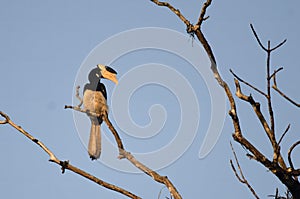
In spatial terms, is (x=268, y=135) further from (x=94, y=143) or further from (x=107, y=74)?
(x=107, y=74)

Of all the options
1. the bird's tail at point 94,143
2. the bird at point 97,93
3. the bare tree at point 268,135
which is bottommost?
the bare tree at point 268,135

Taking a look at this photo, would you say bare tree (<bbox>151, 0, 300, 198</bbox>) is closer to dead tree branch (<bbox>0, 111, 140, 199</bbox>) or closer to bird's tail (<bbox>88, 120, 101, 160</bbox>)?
dead tree branch (<bbox>0, 111, 140, 199</bbox>)

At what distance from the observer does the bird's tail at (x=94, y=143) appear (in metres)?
5.16

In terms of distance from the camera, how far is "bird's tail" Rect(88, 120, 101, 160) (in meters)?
5.16

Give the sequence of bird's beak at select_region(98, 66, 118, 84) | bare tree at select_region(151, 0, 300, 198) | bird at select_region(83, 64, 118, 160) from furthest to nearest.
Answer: bird's beak at select_region(98, 66, 118, 84) < bird at select_region(83, 64, 118, 160) < bare tree at select_region(151, 0, 300, 198)

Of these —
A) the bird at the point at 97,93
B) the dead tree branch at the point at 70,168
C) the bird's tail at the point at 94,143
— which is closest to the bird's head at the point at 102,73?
the bird at the point at 97,93

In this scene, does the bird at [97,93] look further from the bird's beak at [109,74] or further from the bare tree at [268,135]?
the bare tree at [268,135]

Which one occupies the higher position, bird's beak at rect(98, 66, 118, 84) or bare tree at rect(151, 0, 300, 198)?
bird's beak at rect(98, 66, 118, 84)

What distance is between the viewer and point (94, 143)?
209 inches

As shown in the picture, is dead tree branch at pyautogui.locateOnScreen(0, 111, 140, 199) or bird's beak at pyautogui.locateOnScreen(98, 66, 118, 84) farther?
bird's beak at pyautogui.locateOnScreen(98, 66, 118, 84)

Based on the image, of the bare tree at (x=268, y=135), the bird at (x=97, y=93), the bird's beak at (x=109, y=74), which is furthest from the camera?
the bird's beak at (x=109, y=74)

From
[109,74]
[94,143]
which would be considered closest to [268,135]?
[94,143]

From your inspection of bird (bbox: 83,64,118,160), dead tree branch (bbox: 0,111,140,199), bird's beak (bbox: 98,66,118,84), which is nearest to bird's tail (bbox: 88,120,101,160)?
bird (bbox: 83,64,118,160)

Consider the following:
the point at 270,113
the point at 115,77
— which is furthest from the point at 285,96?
the point at 115,77
